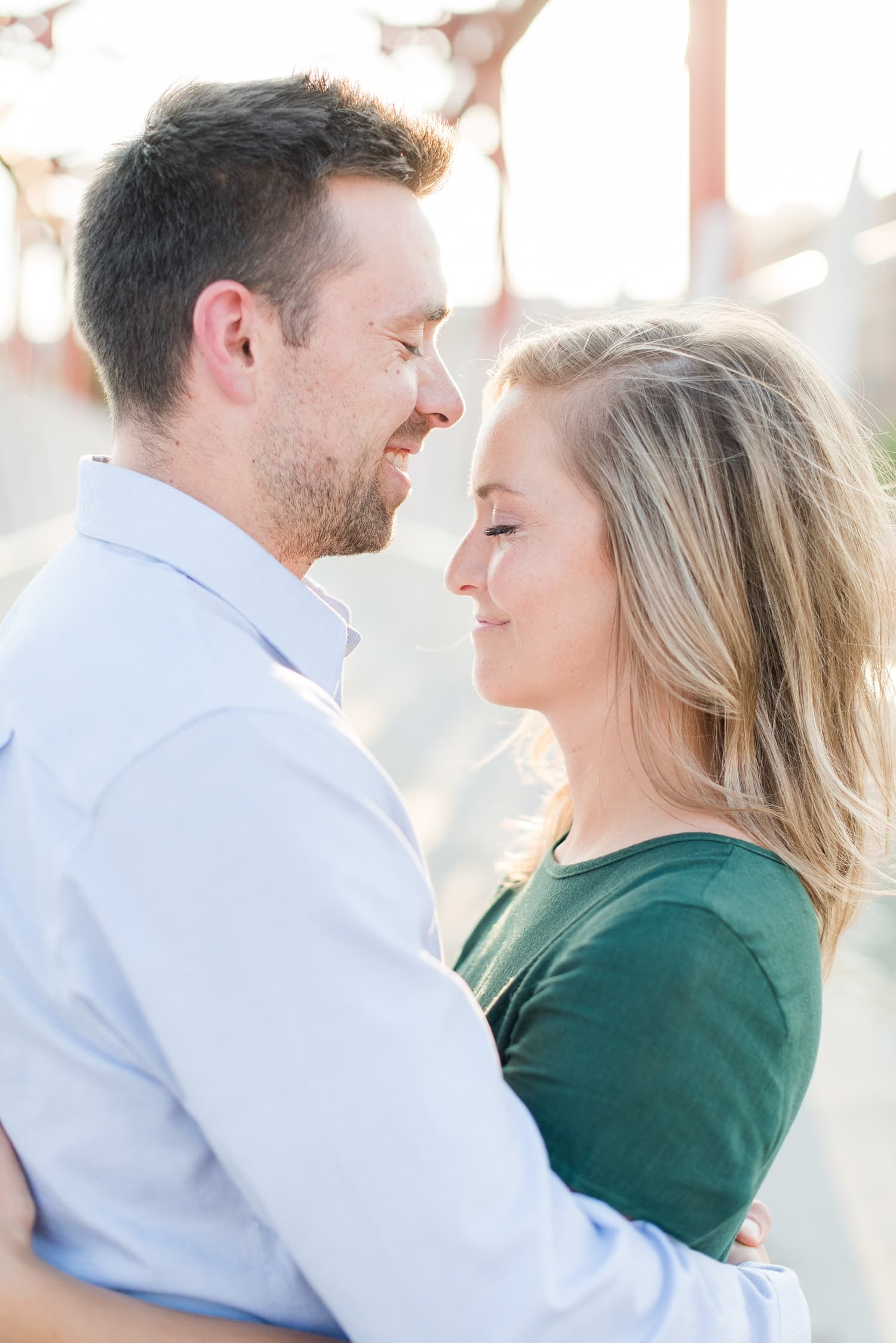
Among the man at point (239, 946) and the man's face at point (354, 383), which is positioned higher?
the man's face at point (354, 383)

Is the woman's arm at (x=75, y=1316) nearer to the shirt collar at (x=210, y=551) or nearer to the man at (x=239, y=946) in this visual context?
the man at (x=239, y=946)

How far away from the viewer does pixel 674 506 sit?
1.45 meters

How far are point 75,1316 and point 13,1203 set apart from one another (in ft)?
0.36

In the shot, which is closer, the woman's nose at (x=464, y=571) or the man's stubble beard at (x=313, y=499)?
the man's stubble beard at (x=313, y=499)

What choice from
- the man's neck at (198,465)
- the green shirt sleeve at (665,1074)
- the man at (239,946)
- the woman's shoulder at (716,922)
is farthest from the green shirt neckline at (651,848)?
the man's neck at (198,465)

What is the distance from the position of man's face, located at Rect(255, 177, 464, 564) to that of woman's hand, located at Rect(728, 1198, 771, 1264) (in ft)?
3.13

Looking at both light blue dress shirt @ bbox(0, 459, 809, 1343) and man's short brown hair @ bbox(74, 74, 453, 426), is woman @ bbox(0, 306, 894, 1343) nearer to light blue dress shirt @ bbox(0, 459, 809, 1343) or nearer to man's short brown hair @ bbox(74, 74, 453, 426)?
light blue dress shirt @ bbox(0, 459, 809, 1343)

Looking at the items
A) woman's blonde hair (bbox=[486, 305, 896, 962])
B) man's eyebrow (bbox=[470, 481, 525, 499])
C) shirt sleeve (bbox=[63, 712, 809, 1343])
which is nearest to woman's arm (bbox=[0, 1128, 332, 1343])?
shirt sleeve (bbox=[63, 712, 809, 1343])

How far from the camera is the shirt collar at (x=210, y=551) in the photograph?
1.22 metres

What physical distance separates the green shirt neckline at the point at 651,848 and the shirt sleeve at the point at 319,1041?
442 mm

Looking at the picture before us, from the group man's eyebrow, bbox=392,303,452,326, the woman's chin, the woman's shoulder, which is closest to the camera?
the woman's shoulder

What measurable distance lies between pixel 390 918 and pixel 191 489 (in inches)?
24.8

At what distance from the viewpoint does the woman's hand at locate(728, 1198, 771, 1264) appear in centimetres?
135

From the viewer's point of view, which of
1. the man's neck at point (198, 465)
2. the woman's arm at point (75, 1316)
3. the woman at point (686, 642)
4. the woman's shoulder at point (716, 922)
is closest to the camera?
the woman's arm at point (75, 1316)
